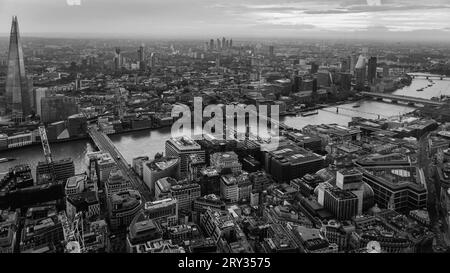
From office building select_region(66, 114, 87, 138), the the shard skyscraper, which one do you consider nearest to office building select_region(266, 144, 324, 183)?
office building select_region(66, 114, 87, 138)

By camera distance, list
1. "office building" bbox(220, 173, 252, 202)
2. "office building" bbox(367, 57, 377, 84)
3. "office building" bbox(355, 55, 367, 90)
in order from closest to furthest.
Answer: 1. "office building" bbox(220, 173, 252, 202)
2. "office building" bbox(355, 55, 367, 90)
3. "office building" bbox(367, 57, 377, 84)

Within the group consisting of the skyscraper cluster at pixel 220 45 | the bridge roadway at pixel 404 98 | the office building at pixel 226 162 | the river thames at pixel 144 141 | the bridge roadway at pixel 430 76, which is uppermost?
the skyscraper cluster at pixel 220 45

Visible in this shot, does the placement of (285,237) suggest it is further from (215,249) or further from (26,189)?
(26,189)

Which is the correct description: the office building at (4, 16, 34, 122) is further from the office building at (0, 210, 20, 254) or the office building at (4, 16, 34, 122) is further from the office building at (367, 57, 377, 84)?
the office building at (367, 57, 377, 84)

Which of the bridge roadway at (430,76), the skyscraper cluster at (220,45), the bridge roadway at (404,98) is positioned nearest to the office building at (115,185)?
the bridge roadway at (404,98)

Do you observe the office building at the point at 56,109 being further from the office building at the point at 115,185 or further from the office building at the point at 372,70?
the office building at the point at 372,70
